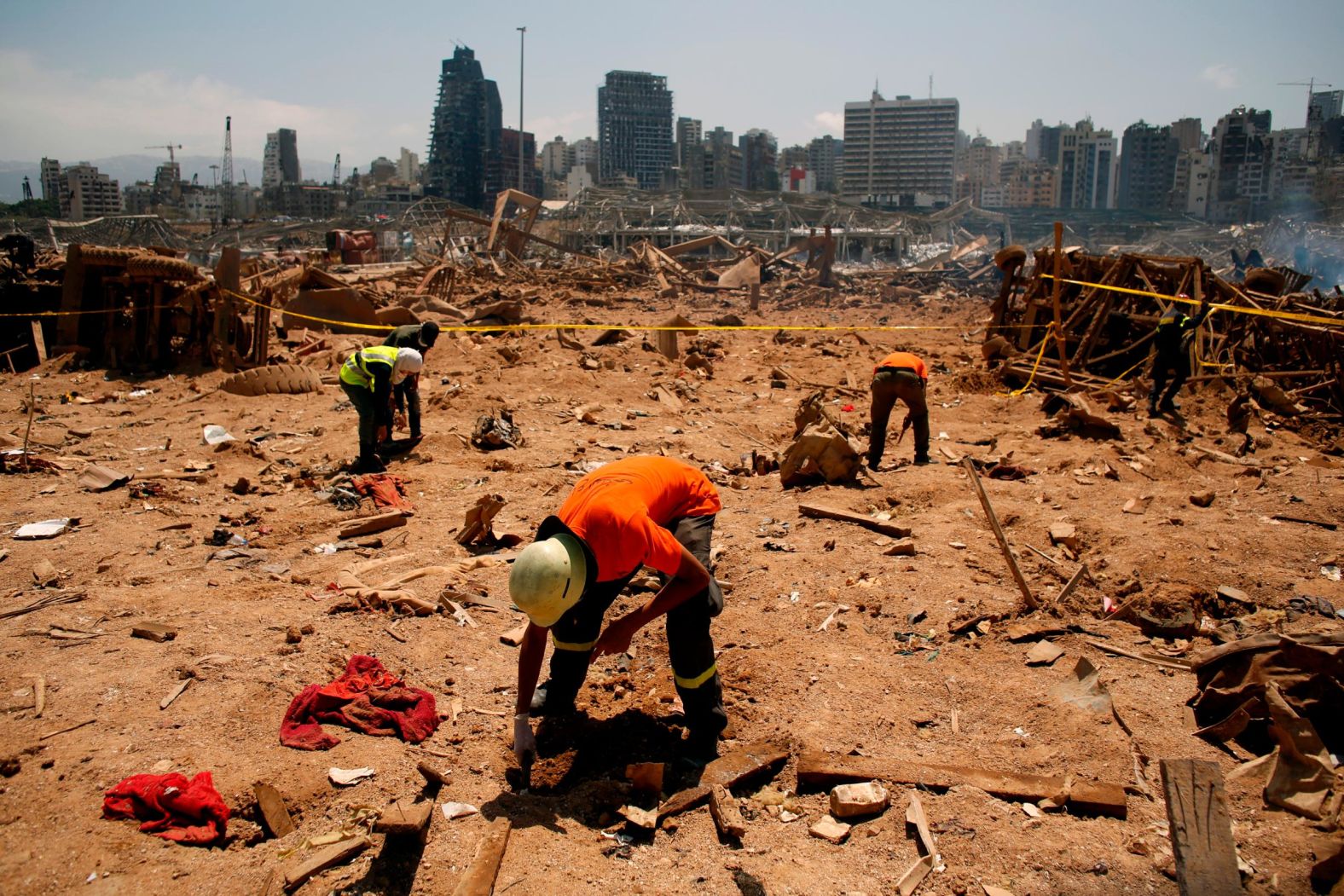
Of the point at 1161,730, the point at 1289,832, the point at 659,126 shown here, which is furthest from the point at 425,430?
the point at 659,126

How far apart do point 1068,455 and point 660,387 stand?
5165mm

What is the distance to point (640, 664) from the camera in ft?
15.7

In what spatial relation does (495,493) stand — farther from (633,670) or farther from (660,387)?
(660,387)

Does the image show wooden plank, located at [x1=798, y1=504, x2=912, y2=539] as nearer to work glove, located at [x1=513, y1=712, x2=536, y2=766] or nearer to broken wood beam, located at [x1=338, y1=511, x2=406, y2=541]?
broken wood beam, located at [x1=338, y1=511, x2=406, y2=541]

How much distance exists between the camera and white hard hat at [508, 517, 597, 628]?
317cm

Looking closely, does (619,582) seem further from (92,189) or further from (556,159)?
(556,159)

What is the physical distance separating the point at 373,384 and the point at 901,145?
12848 centimetres

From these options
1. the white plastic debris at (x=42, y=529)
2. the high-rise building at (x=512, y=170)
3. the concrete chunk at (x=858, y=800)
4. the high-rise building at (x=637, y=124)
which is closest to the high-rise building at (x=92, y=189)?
the high-rise building at (x=512, y=170)

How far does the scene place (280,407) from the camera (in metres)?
10.3

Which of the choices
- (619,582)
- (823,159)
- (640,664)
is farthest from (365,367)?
(823,159)

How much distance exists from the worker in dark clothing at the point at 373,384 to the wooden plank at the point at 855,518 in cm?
357

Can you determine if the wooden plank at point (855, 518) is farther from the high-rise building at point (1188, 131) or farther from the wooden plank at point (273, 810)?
the high-rise building at point (1188, 131)

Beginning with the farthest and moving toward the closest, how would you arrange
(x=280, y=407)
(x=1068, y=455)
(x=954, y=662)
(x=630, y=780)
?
(x=280, y=407) → (x=1068, y=455) → (x=954, y=662) → (x=630, y=780)

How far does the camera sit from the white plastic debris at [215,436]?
879cm
